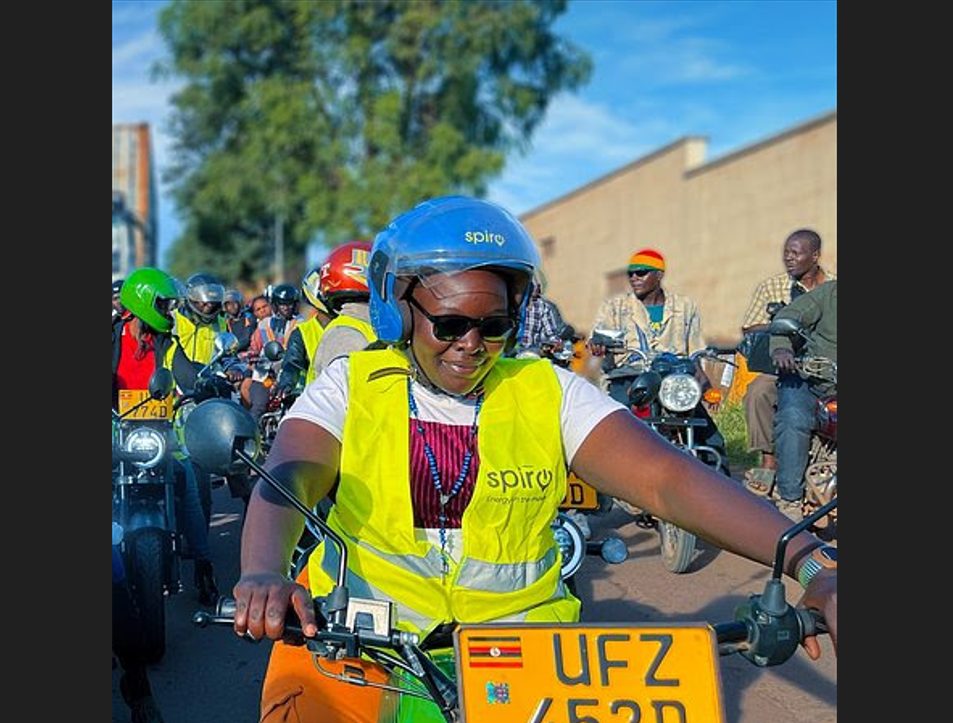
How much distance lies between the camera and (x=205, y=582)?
666cm

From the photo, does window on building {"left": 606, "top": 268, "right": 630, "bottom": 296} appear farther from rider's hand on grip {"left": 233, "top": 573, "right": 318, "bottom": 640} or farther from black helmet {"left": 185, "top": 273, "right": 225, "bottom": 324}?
rider's hand on grip {"left": 233, "top": 573, "right": 318, "bottom": 640}

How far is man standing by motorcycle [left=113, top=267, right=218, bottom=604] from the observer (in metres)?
6.61

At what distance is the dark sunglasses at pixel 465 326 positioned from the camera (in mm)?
A: 2611

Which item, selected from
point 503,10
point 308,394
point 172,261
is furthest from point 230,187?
point 308,394

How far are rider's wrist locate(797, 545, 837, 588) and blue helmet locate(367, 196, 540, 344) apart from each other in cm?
88

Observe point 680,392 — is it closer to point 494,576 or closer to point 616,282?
point 494,576

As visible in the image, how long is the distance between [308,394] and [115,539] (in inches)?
113

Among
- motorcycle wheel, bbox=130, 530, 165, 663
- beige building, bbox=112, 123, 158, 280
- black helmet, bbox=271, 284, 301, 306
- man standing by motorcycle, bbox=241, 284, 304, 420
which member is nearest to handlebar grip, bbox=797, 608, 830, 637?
motorcycle wheel, bbox=130, 530, 165, 663

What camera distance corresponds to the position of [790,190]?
2773cm

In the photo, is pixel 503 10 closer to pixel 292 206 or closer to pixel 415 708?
pixel 292 206

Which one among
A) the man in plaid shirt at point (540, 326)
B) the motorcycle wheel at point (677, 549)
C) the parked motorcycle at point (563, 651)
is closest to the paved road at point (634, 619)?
the motorcycle wheel at point (677, 549)

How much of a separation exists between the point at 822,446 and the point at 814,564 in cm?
554

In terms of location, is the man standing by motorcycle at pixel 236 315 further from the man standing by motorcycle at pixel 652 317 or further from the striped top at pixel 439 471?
Result: the striped top at pixel 439 471

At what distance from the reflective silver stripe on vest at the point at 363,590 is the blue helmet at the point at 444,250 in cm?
50
